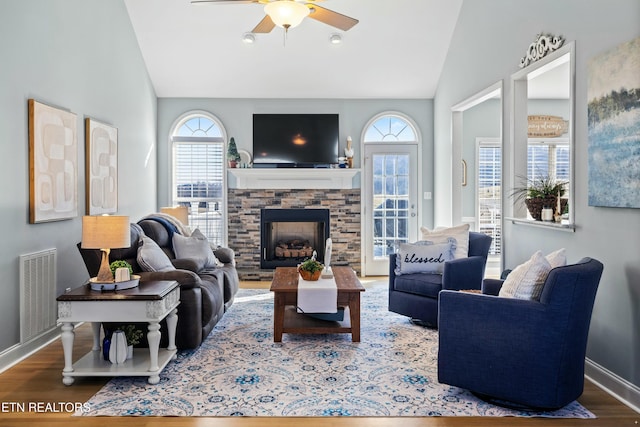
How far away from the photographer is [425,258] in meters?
5.00

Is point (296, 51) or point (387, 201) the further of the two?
point (387, 201)

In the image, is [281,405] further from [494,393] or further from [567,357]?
[567,357]

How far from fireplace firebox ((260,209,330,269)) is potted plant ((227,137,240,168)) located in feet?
2.68

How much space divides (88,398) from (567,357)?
2.83 meters

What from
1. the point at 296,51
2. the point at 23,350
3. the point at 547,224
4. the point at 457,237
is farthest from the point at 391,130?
the point at 23,350

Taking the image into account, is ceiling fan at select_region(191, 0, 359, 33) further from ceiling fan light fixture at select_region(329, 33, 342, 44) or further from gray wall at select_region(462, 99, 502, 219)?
gray wall at select_region(462, 99, 502, 219)

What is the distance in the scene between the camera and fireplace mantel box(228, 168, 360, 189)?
24.5ft

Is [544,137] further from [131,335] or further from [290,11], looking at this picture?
[131,335]

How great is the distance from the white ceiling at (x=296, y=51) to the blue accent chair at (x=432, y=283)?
9.67 feet

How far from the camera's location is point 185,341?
3.99 m

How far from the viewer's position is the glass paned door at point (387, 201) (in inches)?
305

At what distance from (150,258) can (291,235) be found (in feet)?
12.3

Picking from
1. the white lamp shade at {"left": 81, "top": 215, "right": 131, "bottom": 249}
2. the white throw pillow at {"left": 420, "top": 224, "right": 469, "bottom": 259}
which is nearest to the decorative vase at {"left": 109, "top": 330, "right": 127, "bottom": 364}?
the white lamp shade at {"left": 81, "top": 215, "right": 131, "bottom": 249}

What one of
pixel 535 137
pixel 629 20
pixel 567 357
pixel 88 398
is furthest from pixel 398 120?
pixel 88 398
